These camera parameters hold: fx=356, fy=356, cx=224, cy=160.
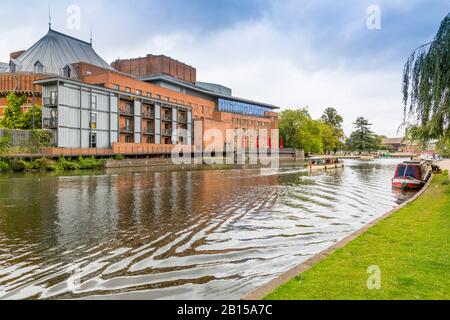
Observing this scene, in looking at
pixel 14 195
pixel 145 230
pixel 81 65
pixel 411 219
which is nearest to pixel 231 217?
pixel 145 230

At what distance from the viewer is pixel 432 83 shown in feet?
48.5

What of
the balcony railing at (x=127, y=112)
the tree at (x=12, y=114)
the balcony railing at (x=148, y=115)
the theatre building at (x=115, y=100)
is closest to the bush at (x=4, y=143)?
the theatre building at (x=115, y=100)

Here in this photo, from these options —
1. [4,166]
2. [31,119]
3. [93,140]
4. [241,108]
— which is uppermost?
[241,108]

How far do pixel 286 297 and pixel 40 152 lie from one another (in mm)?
50164

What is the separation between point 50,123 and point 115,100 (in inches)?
500

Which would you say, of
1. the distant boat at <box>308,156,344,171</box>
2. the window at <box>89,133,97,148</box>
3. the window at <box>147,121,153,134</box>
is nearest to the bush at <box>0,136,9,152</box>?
the window at <box>89,133,97,148</box>

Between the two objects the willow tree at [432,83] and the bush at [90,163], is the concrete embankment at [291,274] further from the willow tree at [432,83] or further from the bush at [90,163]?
the bush at [90,163]

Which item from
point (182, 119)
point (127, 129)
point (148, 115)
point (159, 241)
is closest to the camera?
point (159, 241)

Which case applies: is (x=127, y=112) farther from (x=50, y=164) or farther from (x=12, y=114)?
(x=50, y=164)

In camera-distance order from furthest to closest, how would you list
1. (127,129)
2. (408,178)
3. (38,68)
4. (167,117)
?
(167,117), (38,68), (127,129), (408,178)

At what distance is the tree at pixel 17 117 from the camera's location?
57562 millimetres

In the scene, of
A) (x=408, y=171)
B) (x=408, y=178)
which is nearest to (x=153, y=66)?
(x=408, y=171)
